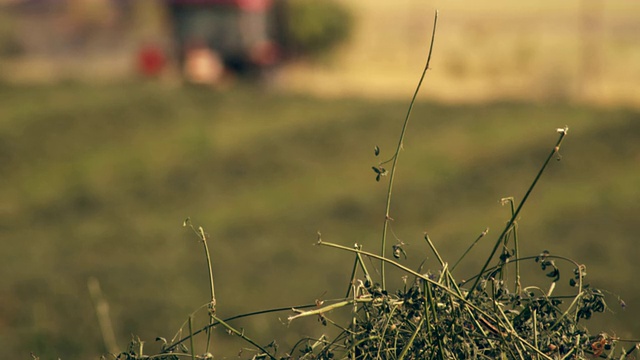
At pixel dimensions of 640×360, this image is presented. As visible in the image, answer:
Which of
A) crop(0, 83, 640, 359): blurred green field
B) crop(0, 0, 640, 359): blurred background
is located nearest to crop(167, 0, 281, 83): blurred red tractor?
crop(0, 0, 640, 359): blurred background

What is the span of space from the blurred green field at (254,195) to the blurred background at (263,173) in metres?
0.04

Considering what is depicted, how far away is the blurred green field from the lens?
962 centimetres

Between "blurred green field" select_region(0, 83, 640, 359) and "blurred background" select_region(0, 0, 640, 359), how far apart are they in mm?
40

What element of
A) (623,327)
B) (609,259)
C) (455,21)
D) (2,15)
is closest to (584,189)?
(609,259)

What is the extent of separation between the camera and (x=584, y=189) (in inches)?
556

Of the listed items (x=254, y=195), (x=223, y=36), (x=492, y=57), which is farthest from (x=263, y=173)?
(x=492, y=57)

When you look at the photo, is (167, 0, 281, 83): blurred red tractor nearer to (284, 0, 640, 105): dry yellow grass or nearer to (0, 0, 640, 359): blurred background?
(0, 0, 640, 359): blurred background

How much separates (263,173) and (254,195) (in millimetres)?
827

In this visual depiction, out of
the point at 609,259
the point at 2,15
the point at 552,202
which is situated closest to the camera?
the point at 609,259

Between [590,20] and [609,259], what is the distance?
65.7 feet

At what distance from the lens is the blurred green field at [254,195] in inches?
379

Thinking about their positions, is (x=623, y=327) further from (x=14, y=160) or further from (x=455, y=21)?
(x=455, y=21)

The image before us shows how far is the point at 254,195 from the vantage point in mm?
14289

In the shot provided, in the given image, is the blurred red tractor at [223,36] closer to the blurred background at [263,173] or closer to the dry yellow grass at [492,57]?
the blurred background at [263,173]
